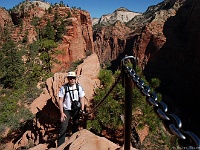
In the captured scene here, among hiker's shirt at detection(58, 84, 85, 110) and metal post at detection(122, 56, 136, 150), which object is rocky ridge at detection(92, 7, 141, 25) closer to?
hiker's shirt at detection(58, 84, 85, 110)

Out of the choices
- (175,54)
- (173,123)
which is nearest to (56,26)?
(175,54)

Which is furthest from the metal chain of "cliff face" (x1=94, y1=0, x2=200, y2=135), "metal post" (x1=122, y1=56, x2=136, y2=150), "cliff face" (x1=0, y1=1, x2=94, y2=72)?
"cliff face" (x1=0, y1=1, x2=94, y2=72)

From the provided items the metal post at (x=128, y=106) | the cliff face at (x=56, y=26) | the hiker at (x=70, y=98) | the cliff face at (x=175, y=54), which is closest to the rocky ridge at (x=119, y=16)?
the cliff face at (x=175, y=54)

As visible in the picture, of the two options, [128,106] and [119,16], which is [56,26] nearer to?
[128,106]

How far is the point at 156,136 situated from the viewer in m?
13.2

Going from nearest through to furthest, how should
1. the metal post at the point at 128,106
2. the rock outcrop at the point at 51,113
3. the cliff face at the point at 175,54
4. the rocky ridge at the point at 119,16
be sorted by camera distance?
the metal post at the point at 128,106 < the rock outcrop at the point at 51,113 < the cliff face at the point at 175,54 < the rocky ridge at the point at 119,16

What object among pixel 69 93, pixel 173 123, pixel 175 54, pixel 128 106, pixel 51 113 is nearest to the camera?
pixel 173 123

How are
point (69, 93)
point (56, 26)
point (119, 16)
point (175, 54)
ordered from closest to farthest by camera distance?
point (69, 93) → point (56, 26) → point (175, 54) → point (119, 16)

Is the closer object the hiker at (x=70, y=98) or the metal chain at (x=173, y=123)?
the metal chain at (x=173, y=123)

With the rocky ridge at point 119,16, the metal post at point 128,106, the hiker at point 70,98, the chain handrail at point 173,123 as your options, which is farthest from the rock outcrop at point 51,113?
the rocky ridge at point 119,16

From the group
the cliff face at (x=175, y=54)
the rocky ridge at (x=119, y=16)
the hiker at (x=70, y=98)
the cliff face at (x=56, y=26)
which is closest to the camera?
the hiker at (x=70, y=98)

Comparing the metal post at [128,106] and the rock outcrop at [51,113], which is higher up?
the metal post at [128,106]

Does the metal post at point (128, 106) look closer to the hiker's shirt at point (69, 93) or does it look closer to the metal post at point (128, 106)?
the metal post at point (128, 106)

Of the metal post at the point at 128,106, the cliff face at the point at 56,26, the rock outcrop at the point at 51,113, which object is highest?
the cliff face at the point at 56,26
